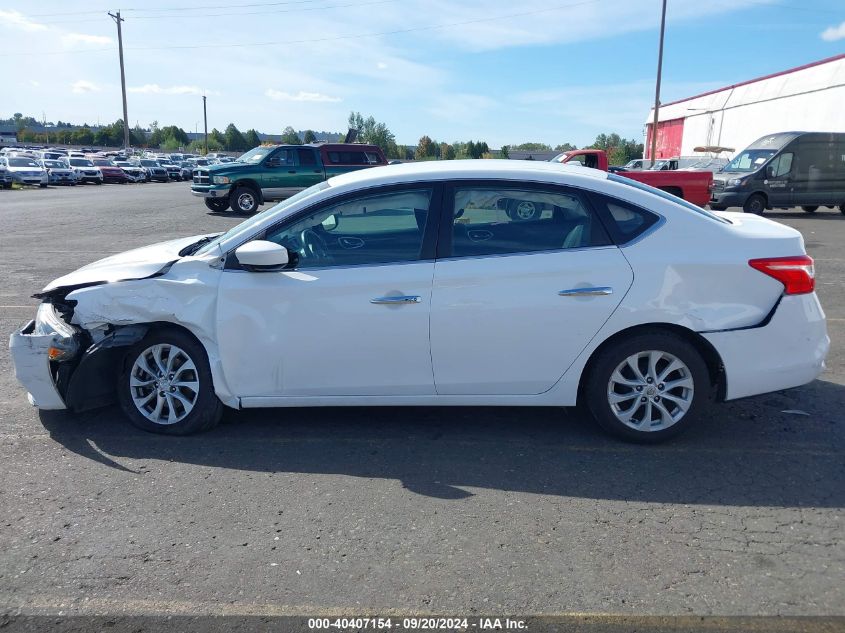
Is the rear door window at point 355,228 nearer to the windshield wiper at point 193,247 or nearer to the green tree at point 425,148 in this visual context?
the windshield wiper at point 193,247

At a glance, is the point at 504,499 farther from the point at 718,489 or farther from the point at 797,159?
the point at 797,159

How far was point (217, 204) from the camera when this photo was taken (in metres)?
21.9

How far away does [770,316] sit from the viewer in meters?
4.27

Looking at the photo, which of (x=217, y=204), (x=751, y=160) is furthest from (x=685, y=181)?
(x=217, y=204)

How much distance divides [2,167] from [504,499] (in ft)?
124

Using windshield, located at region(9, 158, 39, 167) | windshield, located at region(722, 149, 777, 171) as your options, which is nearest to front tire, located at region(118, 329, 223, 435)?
windshield, located at region(722, 149, 777, 171)

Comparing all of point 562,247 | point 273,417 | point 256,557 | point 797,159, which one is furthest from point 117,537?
point 797,159

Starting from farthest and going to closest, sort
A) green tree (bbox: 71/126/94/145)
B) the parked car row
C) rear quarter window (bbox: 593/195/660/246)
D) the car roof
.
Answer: green tree (bbox: 71/126/94/145) < the parked car row < the car roof < rear quarter window (bbox: 593/195/660/246)

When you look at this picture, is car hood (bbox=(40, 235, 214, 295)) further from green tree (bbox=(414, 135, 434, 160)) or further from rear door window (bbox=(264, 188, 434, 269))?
green tree (bbox=(414, 135, 434, 160))

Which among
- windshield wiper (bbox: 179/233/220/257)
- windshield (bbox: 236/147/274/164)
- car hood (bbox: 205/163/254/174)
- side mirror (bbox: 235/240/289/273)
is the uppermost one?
windshield (bbox: 236/147/274/164)

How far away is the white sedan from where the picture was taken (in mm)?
4246

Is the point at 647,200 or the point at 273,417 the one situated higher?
the point at 647,200

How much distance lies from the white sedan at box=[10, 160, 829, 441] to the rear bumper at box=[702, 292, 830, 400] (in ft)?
0.04

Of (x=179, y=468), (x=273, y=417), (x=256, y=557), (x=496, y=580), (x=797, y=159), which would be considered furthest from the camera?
(x=797, y=159)
